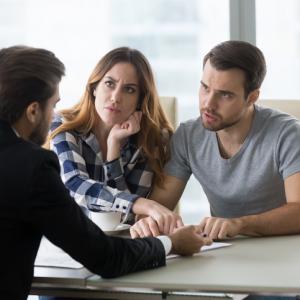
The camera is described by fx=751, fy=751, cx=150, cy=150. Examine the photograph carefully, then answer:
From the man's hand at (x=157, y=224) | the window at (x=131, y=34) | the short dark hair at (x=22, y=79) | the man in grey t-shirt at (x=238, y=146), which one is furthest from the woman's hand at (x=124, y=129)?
the window at (x=131, y=34)

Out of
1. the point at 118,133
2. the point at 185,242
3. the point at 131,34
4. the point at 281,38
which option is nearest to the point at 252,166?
the point at 118,133

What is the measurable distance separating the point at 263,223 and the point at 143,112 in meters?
0.66

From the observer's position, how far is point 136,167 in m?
2.58

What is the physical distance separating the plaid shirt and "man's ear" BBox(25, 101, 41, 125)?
0.68 m

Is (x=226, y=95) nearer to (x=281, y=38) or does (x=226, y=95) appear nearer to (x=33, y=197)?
(x=33, y=197)

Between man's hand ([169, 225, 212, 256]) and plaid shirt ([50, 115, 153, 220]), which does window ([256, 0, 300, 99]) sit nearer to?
plaid shirt ([50, 115, 153, 220])

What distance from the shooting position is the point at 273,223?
2.20 meters

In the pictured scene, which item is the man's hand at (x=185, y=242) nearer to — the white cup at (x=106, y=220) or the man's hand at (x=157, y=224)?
the man's hand at (x=157, y=224)

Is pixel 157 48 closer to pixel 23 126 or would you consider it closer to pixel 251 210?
pixel 251 210

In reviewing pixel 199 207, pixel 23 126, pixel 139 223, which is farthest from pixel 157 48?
pixel 23 126

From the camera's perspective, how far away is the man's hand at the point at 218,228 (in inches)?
82.9

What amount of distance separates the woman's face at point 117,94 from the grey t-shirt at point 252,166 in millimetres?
253

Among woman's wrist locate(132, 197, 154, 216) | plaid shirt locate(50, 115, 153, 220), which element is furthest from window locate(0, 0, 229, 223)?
woman's wrist locate(132, 197, 154, 216)

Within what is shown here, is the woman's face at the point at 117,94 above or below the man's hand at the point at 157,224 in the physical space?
above
